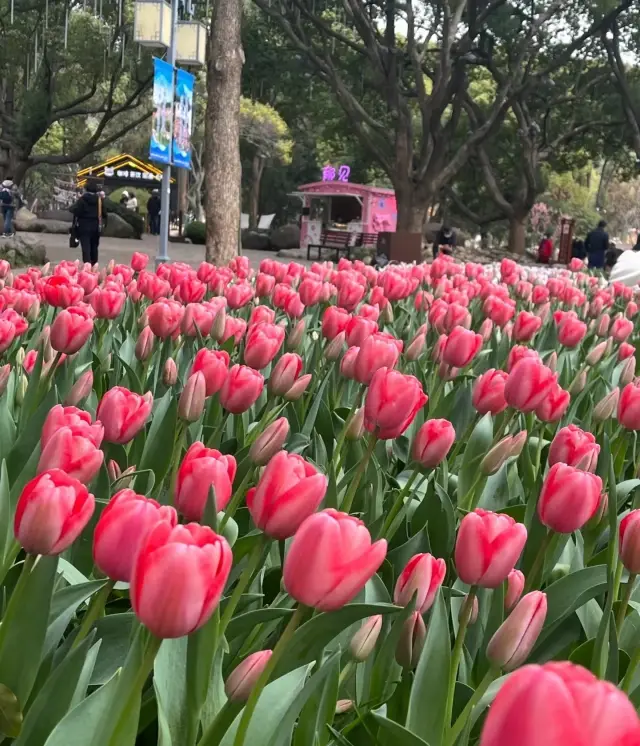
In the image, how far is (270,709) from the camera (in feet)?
2.94

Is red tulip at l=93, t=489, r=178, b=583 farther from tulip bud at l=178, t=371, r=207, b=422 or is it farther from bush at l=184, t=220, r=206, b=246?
bush at l=184, t=220, r=206, b=246

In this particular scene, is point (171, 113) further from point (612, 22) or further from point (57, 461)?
point (612, 22)

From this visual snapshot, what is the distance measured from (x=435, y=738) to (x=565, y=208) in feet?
163

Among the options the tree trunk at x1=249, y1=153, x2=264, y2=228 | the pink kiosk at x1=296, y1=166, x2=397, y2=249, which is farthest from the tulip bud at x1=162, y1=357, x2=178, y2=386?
the tree trunk at x1=249, y1=153, x2=264, y2=228

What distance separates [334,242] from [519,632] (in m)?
24.6

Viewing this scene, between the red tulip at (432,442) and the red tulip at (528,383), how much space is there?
333 mm

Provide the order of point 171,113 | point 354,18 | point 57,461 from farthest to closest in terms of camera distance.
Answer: point 354,18 < point 171,113 < point 57,461

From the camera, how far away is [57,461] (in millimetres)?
1068

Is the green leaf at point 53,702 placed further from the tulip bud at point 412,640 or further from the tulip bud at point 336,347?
the tulip bud at point 336,347

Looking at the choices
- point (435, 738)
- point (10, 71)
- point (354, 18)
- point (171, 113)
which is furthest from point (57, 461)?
point (10, 71)

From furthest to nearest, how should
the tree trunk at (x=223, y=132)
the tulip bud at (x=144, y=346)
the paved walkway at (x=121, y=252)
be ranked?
the paved walkway at (x=121, y=252) < the tree trunk at (x=223, y=132) < the tulip bud at (x=144, y=346)

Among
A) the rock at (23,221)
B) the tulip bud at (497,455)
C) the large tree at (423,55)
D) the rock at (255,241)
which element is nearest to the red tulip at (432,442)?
the tulip bud at (497,455)

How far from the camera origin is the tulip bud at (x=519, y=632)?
0.95 m

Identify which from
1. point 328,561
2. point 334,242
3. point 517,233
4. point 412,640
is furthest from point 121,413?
point 517,233
